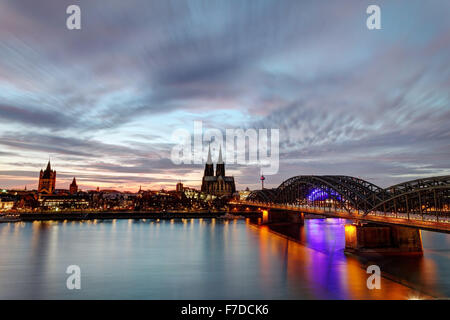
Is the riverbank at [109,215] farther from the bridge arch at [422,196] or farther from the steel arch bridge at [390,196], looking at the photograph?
Result: the bridge arch at [422,196]

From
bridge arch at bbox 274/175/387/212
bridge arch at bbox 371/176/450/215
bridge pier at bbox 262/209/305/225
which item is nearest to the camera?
bridge arch at bbox 371/176/450/215

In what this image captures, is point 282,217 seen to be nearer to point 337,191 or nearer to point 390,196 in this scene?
point 337,191

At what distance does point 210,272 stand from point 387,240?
2550cm

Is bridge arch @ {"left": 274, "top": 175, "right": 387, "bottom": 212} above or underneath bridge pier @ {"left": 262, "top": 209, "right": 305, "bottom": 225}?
above

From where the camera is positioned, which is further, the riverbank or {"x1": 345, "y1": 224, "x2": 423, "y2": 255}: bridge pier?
the riverbank

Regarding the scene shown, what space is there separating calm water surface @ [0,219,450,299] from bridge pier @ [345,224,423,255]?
2065mm

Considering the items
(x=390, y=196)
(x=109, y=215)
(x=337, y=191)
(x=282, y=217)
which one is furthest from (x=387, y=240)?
(x=109, y=215)

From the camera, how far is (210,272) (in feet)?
122

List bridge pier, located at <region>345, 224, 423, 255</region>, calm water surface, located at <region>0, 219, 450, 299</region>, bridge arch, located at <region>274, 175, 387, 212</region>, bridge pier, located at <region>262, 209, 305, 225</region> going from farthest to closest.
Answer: bridge pier, located at <region>262, 209, 305, 225</region>, bridge arch, located at <region>274, 175, 387, 212</region>, bridge pier, located at <region>345, 224, 423, 255</region>, calm water surface, located at <region>0, 219, 450, 299</region>

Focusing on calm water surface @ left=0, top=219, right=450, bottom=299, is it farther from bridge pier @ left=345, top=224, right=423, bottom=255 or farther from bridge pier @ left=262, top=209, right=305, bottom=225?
bridge pier @ left=262, top=209, right=305, bottom=225

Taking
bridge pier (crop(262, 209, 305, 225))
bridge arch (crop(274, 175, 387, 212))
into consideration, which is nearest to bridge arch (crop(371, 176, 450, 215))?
bridge arch (crop(274, 175, 387, 212))

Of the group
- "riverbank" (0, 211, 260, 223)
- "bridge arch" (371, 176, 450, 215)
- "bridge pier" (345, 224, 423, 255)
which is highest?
"bridge arch" (371, 176, 450, 215)

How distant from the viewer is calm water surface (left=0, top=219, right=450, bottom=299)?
90.3 ft

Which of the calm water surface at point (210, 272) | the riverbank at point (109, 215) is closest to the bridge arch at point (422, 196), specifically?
the calm water surface at point (210, 272)
